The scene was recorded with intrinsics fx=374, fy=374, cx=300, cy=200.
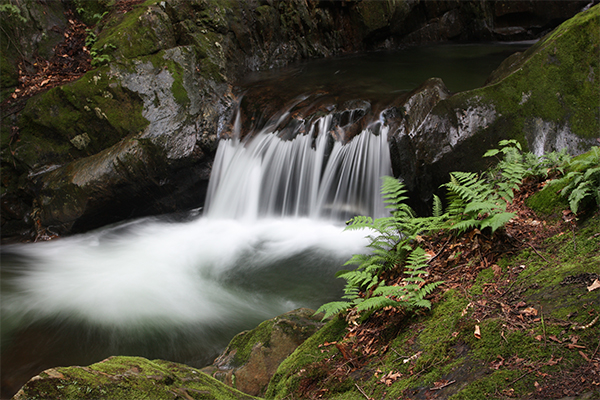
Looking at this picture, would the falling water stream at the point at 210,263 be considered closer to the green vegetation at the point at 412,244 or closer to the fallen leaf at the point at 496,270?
the green vegetation at the point at 412,244

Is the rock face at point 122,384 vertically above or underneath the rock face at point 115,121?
underneath

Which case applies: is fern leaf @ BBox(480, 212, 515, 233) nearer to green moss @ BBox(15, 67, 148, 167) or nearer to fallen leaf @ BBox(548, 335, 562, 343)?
fallen leaf @ BBox(548, 335, 562, 343)

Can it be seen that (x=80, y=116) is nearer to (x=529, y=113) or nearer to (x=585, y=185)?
(x=529, y=113)

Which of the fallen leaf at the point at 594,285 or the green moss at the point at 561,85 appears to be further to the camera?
the green moss at the point at 561,85

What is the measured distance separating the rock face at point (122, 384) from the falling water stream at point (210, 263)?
313cm

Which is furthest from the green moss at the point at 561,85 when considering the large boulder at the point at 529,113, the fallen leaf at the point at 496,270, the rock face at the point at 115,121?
the rock face at the point at 115,121

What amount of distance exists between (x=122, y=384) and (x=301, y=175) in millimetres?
7024

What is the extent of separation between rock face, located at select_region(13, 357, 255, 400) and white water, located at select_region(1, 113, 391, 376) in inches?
125

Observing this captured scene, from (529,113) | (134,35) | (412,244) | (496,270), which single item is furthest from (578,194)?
(134,35)

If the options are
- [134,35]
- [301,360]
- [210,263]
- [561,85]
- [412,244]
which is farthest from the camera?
[134,35]

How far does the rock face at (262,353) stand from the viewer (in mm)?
3676

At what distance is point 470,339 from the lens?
2.23 metres

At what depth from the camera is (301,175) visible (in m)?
8.67

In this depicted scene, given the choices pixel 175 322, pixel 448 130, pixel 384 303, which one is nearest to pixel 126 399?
pixel 384 303
